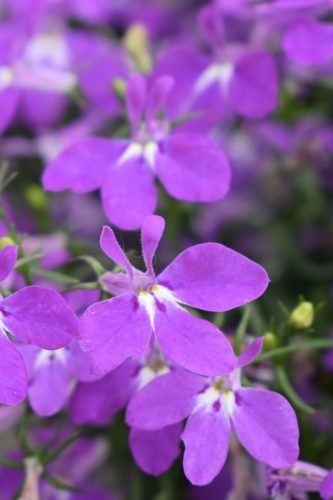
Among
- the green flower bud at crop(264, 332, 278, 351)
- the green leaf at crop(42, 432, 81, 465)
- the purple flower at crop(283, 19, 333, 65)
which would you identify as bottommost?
the green leaf at crop(42, 432, 81, 465)

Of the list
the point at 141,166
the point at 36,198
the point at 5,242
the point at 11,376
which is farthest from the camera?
the point at 36,198

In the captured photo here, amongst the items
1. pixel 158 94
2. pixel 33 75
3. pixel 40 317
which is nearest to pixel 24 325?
pixel 40 317

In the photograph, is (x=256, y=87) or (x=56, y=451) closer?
(x=56, y=451)

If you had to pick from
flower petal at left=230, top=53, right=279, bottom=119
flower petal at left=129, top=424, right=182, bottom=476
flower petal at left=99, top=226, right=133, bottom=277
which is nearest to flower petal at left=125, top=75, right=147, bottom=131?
flower petal at left=230, top=53, right=279, bottom=119

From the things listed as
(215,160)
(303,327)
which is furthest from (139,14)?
(303,327)

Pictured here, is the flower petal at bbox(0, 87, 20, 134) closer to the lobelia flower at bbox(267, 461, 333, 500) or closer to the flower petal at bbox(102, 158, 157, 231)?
the flower petal at bbox(102, 158, 157, 231)

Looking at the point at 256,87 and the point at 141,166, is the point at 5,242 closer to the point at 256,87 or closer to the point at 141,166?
the point at 141,166

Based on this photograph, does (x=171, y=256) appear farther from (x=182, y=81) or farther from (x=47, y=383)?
(x=47, y=383)

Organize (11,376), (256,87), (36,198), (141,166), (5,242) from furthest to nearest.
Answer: (36,198), (256,87), (141,166), (5,242), (11,376)
